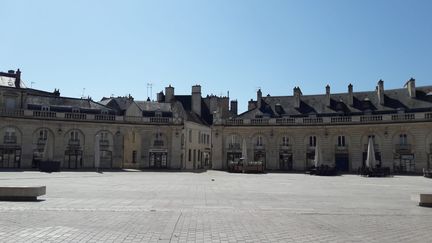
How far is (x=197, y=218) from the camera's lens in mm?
12414

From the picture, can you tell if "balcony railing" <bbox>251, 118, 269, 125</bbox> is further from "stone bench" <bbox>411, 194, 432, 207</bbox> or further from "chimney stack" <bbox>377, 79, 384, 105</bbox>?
"stone bench" <bbox>411, 194, 432, 207</bbox>

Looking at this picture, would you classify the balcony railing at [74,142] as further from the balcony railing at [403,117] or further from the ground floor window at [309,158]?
the balcony railing at [403,117]

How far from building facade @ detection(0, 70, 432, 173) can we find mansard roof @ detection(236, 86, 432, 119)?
127 mm

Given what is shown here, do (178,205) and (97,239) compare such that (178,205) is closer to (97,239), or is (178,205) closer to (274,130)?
(97,239)

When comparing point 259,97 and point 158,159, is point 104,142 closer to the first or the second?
point 158,159

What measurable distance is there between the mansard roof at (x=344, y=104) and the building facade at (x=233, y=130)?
13cm

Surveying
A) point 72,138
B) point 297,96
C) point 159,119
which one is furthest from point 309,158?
point 72,138

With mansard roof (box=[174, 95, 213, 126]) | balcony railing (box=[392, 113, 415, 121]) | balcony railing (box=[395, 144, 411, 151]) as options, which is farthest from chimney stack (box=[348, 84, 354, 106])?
mansard roof (box=[174, 95, 213, 126])

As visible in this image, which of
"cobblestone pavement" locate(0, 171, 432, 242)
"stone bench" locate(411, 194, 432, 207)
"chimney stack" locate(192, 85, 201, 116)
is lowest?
"cobblestone pavement" locate(0, 171, 432, 242)

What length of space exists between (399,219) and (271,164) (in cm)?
4496

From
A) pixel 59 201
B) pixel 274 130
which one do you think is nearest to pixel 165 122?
pixel 274 130

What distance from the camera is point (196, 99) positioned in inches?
2867

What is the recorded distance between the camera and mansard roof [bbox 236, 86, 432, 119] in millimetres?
53156

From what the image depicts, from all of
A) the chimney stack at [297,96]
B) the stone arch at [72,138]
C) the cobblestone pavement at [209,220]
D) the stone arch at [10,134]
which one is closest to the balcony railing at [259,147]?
the chimney stack at [297,96]
